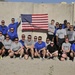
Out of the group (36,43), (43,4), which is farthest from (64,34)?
(43,4)

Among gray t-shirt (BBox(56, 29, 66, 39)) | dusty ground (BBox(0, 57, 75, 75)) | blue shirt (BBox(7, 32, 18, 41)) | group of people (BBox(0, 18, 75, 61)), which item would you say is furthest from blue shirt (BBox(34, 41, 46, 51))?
dusty ground (BBox(0, 57, 75, 75))

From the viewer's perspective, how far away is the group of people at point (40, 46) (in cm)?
1439

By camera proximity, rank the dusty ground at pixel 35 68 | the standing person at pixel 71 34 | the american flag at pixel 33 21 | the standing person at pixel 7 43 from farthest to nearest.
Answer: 1. the american flag at pixel 33 21
2. the standing person at pixel 71 34
3. the standing person at pixel 7 43
4. the dusty ground at pixel 35 68

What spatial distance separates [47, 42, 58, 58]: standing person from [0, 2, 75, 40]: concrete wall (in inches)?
86.3

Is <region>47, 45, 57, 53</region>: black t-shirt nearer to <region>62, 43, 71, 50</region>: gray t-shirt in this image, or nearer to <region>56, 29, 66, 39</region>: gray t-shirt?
<region>62, 43, 71, 50</region>: gray t-shirt

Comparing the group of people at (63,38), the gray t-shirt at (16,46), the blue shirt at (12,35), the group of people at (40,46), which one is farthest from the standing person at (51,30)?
the gray t-shirt at (16,46)

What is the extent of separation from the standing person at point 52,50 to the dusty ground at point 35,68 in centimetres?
120

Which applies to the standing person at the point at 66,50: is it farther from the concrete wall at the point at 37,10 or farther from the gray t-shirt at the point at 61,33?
the concrete wall at the point at 37,10

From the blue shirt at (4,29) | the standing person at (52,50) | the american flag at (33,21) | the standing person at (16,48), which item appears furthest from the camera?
the american flag at (33,21)

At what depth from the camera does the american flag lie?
55.0ft

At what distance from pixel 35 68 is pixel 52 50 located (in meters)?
1.78

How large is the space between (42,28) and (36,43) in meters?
2.18

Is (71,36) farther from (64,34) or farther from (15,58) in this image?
(15,58)

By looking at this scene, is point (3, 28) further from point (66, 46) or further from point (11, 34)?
point (66, 46)
